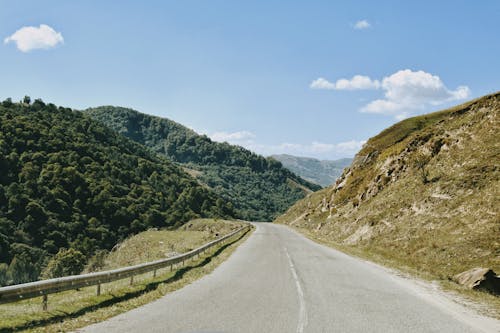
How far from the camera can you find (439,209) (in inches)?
1040

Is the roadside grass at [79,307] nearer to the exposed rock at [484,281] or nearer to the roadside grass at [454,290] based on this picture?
the roadside grass at [454,290]

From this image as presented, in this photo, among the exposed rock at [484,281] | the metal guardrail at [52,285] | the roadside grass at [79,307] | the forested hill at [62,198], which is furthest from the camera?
the forested hill at [62,198]

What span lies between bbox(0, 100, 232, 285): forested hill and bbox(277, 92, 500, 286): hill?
54955 mm

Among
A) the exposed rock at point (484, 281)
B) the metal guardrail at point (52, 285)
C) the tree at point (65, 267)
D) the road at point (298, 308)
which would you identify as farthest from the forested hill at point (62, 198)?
the exposed rock at point (484, 281)

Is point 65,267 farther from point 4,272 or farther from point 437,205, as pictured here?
point 437,205

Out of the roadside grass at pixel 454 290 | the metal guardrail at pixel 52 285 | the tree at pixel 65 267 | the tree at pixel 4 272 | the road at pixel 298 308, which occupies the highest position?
the metal guardrail at pixel 52 285

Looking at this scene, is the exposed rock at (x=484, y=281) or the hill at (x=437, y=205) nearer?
the exposed rock at (x=484, y=281)

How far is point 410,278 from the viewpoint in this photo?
638 inches

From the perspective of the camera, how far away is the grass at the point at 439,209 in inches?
755

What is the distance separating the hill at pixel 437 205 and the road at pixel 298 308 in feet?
19.8

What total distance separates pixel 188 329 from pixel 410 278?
1161cm

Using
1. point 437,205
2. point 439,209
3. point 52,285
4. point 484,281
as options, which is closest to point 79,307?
point 52,285

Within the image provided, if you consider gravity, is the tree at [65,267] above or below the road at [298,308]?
below

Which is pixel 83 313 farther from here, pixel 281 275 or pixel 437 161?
pixel 437 161
